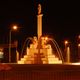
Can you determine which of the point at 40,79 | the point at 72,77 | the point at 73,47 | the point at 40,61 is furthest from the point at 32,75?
the point at 73,47

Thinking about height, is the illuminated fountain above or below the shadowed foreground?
above

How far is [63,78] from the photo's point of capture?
18734 mm

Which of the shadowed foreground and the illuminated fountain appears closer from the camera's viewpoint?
the shadowed foreground

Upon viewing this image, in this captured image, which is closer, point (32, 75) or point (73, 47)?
point (32, 75)

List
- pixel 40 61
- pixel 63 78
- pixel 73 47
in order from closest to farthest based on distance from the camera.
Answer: pixel 63 78
pixel 40 61
pixel 73 47

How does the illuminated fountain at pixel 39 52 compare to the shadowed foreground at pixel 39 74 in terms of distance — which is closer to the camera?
the shadowed foreground at pixel 39 74

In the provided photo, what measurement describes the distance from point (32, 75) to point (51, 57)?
27.9 m

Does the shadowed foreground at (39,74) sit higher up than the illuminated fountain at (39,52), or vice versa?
the illuminated fountain at (39,52)

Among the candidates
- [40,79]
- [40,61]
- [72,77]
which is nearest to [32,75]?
[40,79]

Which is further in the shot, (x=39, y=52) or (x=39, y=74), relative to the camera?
(x=39, y=52)

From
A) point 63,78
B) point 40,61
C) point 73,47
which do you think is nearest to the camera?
point 63,78

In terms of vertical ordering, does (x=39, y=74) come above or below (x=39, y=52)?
below

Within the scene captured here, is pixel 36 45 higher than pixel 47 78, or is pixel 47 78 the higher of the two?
pixel 36 45

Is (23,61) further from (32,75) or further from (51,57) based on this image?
(32,75)
